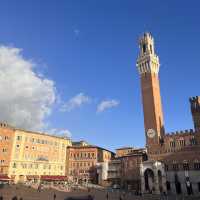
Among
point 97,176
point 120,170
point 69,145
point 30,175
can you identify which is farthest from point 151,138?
point 30,175

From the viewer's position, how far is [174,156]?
71875mm

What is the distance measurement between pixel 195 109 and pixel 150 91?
14.8 meters

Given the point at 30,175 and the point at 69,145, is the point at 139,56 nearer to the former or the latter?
the point at 69,145

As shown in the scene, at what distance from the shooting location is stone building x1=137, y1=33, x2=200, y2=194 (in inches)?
2682

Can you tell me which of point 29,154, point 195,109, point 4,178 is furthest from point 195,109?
point 4,178

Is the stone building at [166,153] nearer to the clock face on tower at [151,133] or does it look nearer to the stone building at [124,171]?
the clock face on tower at [151,133]

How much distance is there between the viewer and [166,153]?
243ft

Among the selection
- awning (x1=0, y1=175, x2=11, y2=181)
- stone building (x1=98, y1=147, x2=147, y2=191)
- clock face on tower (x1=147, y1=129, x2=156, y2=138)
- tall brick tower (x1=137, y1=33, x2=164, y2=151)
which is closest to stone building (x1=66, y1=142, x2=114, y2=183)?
stone building (x1=98, y1=147, x2=147, y2=191)

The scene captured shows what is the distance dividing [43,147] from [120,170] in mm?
24977

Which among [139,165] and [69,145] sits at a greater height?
[69,145]

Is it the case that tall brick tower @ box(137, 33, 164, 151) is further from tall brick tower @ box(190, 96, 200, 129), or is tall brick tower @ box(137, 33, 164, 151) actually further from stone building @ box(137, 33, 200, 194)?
tall brick tower @ box(190, 96, 200, 129)

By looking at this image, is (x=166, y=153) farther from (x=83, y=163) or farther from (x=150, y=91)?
(x=83, y=163)

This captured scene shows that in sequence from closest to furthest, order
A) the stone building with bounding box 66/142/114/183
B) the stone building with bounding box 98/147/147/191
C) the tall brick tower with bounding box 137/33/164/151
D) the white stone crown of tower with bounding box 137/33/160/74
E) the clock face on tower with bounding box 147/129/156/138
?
the clock face on tower with bounding box 147/129/156/138, the tall brick tower with bounding box 137/33/164/151, the stone building with bounding box 98/147/147/191, the stone building with bounding box 66/142/114/183, the white stone crown of tower with bounding box 137/33/160/74

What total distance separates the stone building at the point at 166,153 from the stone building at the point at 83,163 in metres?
18.0
